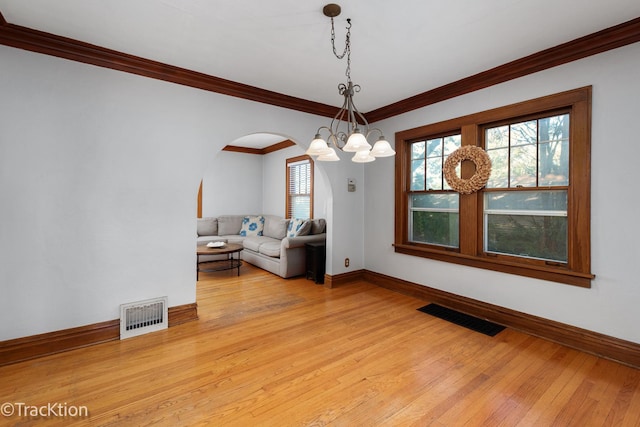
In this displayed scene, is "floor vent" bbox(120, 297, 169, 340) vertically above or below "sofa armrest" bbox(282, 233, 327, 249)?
below

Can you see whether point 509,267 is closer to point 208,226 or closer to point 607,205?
point 607,205

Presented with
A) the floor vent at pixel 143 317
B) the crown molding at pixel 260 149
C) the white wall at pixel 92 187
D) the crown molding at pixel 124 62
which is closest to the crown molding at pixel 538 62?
the crown molding at pixel 124 62

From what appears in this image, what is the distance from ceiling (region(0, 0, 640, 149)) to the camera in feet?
6.75

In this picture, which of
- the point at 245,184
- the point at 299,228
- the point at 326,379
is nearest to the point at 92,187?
the point at 326,379

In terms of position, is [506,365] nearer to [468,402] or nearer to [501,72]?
[468,402]

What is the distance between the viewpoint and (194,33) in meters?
2.39

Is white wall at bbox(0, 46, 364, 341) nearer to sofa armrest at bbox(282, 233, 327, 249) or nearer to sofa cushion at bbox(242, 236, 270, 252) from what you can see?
sofa armrest at bbox(282, 233, 327, 249)

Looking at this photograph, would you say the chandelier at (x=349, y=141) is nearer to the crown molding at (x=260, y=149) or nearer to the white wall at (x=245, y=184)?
the white wall at (x=245, y=184)

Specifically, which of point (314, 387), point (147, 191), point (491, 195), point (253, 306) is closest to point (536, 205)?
point (491, 195)

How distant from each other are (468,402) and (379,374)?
0.60 m

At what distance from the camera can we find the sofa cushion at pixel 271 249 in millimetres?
5043

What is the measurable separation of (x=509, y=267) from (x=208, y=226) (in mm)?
5739

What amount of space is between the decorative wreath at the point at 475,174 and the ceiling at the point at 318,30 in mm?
838

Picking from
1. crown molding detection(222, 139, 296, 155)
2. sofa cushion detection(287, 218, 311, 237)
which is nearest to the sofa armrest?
sofa cushion detection(287, 218, 311, 237)
